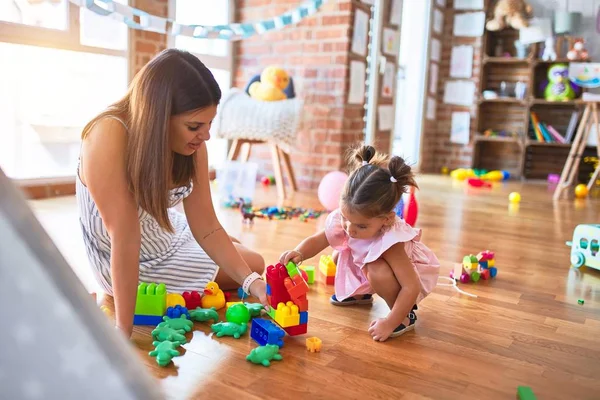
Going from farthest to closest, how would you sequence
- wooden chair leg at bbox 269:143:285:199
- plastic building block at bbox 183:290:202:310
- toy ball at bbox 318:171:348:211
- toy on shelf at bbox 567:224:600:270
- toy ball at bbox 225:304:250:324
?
wooden chair leg at bbox 269:143:285:199 → toy ball at bbox 318:171:348:211 → toy on shelf at bbox 567:224:600:270 → plastic building block at bbox 183:290:202:310 → toy ball at bbox 225:304:250:324

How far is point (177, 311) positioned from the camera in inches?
55.8

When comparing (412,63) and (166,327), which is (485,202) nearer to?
(412,63)

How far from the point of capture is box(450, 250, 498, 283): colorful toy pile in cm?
192

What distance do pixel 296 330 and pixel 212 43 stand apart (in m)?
3.20

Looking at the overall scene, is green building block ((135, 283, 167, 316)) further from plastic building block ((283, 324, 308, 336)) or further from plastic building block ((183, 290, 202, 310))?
plastic building block ((283, 324, 308, 336))

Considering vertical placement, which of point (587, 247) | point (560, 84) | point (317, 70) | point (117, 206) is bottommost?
point (587, 247)

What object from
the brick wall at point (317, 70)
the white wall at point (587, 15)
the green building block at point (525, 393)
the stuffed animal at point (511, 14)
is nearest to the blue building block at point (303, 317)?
the green building block at point (525, 393)

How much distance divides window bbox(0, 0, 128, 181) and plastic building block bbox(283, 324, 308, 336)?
6.33 ft

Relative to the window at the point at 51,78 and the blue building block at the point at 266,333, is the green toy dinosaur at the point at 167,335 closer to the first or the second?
the blue building block at the point at 266,333

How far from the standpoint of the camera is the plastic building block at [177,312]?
1415mm

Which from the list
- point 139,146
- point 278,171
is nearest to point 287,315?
point 139,146

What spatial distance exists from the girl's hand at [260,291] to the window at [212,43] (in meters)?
2.31

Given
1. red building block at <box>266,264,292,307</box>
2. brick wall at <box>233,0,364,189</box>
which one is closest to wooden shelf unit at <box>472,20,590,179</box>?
brick wall at <box>233,0,364,189</box>

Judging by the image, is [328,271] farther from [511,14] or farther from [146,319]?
[511,14]
